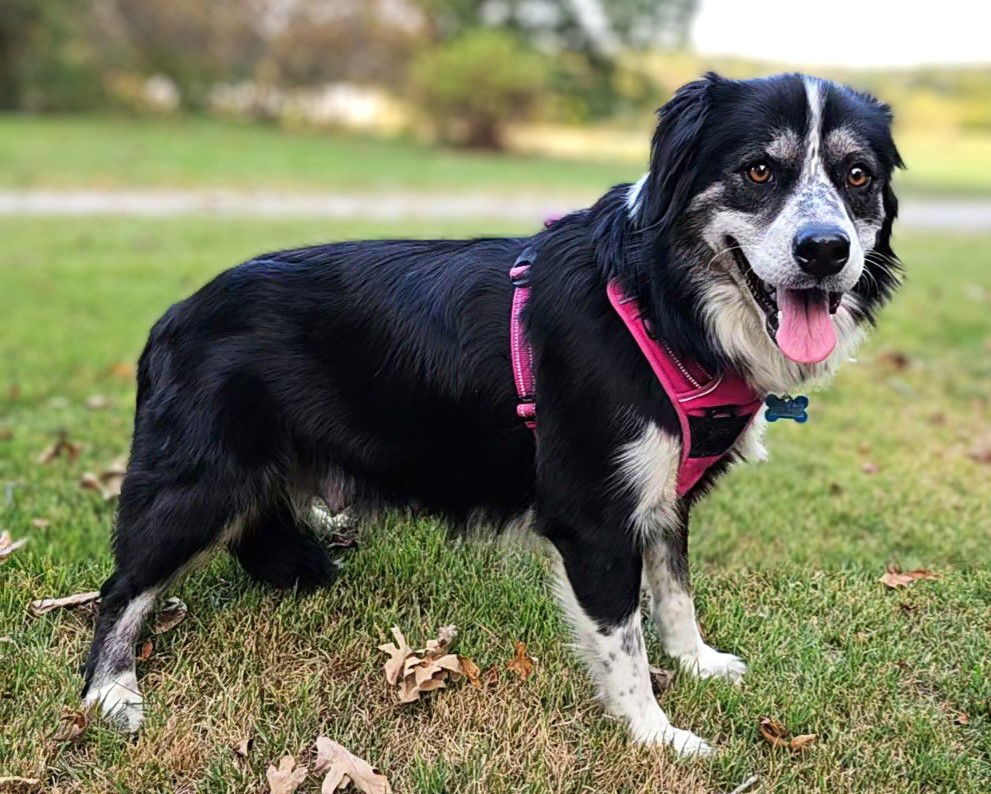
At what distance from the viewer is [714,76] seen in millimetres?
2756

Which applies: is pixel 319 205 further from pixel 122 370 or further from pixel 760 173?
pixel 760 173

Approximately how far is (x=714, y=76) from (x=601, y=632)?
1.69m

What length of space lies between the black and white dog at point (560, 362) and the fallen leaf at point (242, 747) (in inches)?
14.7

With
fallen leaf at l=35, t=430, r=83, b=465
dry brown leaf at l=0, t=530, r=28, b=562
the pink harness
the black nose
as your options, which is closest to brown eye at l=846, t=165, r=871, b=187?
the black nose

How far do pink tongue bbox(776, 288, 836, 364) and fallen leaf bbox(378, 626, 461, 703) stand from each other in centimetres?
147

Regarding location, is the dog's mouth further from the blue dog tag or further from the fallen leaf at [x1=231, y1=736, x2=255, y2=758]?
the fallen leaf at [x1=231, y1=736, x2=255, y2=758]

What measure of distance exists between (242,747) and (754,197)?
218cm

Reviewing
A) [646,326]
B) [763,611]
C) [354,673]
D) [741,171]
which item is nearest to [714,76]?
[741,171]

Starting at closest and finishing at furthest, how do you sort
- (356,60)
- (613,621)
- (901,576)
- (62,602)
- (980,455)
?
(613,621)
(62,602)
(901,576)
(980,455)
(356,60)

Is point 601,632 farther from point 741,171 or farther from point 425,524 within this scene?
point 741,171

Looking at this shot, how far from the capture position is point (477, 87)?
34.8 metres

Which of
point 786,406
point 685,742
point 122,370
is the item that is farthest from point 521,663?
point 122,370

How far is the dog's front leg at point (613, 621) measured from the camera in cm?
282

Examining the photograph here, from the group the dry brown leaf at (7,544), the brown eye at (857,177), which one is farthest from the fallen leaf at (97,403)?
the brown eye at (857,177)
